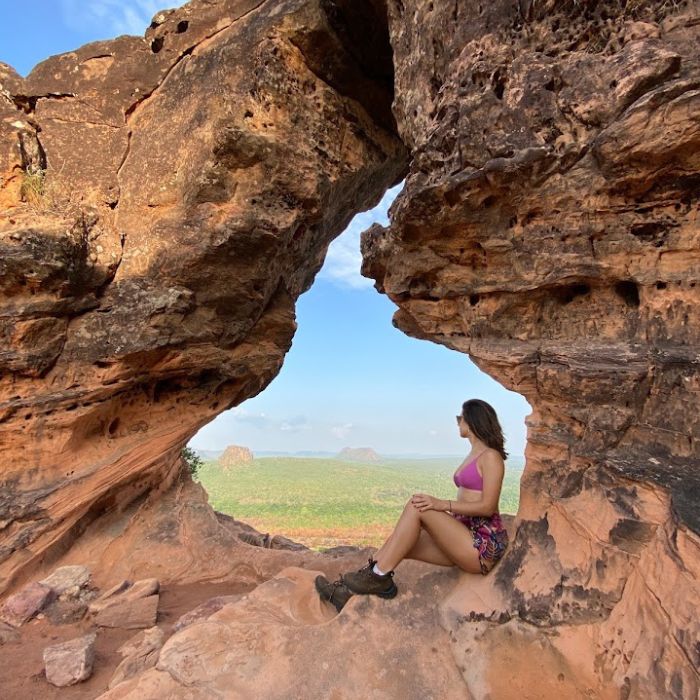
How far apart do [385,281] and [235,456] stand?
76150 mm

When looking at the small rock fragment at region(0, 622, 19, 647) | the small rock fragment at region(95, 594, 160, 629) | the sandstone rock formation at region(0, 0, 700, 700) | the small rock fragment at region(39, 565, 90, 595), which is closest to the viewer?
the sandstone rock formation at region(0, 0, 700, 700)

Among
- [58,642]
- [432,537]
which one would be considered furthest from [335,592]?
[58,642]

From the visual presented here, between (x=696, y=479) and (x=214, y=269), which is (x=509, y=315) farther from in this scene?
(x=214, y=269)

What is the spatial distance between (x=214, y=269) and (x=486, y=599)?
6.08 metres

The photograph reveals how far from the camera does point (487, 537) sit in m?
4.43

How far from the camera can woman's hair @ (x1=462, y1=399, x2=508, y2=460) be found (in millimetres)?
4453

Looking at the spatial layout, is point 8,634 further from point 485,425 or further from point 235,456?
point 235,456

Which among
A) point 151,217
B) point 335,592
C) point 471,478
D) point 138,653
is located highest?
point 151,217

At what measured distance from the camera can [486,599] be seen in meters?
4.19

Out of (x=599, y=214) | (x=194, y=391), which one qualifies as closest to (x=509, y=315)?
(x=599, y=214)

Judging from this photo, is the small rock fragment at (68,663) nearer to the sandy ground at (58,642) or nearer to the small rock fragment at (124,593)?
the sandy ground at (58,642)

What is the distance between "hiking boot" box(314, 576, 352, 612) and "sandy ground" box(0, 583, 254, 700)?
7.23ft

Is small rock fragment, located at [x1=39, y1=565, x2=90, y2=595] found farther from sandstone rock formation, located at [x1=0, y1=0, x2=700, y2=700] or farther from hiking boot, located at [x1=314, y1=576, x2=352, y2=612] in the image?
hiking boot, located at [x1=314, y1=576, x2=352, y2=612]

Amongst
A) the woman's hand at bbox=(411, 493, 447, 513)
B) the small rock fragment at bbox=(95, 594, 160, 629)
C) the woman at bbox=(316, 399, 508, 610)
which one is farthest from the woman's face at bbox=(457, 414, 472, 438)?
the small rock fragment at bbox=(95, 594, 160, 629)
